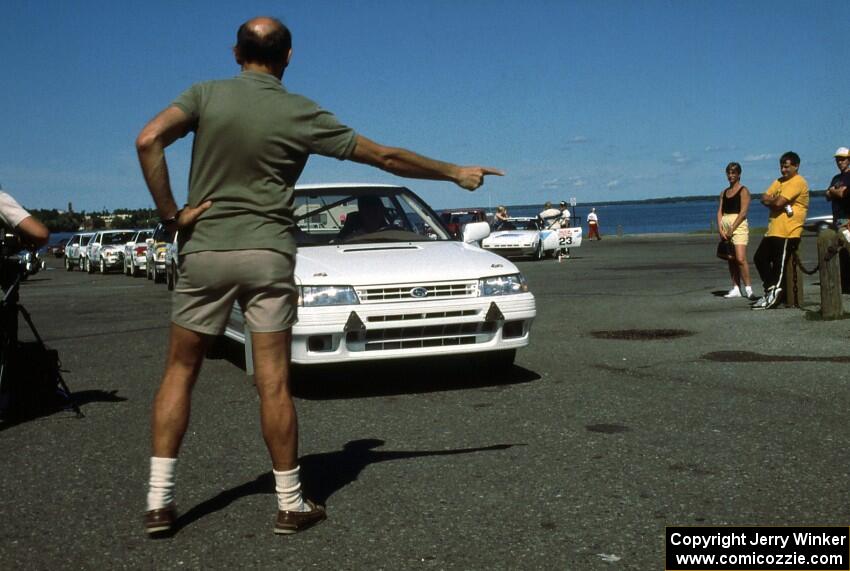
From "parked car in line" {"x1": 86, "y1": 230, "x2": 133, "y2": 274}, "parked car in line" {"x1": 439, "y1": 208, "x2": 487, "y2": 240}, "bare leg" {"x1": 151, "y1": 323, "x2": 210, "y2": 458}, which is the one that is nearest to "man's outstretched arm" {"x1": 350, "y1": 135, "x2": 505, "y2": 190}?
"bare leg" {"x1": 151, "y1": 323, "x2": 210, "y2": 458}

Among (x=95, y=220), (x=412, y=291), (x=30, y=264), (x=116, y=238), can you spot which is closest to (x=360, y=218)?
(x=412, y=291)

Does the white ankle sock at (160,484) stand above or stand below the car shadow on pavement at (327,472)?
above

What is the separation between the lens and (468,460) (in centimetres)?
536

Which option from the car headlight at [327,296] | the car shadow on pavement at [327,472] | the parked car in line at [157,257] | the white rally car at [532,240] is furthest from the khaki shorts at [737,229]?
the white rally car at [532,240]

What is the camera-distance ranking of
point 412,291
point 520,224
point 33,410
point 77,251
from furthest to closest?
point 77,251, point 520,224, point 412,291, point 33,410

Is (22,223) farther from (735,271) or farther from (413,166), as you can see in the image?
(735,271)

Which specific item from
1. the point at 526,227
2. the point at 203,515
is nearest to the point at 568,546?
the point at 203,515

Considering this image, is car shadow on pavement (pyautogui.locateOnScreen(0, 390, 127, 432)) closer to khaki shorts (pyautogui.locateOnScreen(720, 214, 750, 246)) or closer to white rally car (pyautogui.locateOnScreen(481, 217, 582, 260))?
khaki shorts (pyautogui.locateOnScreen(720, 214, 750, 246))

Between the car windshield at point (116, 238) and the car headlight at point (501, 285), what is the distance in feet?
109

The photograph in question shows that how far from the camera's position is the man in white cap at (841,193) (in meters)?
12.1

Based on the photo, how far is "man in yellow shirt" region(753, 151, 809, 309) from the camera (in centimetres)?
1276

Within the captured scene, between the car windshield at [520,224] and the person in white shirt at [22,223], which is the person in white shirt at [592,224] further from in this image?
the person in white shirt at [22,223]

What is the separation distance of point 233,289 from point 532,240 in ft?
91.2

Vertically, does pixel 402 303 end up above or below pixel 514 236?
above
